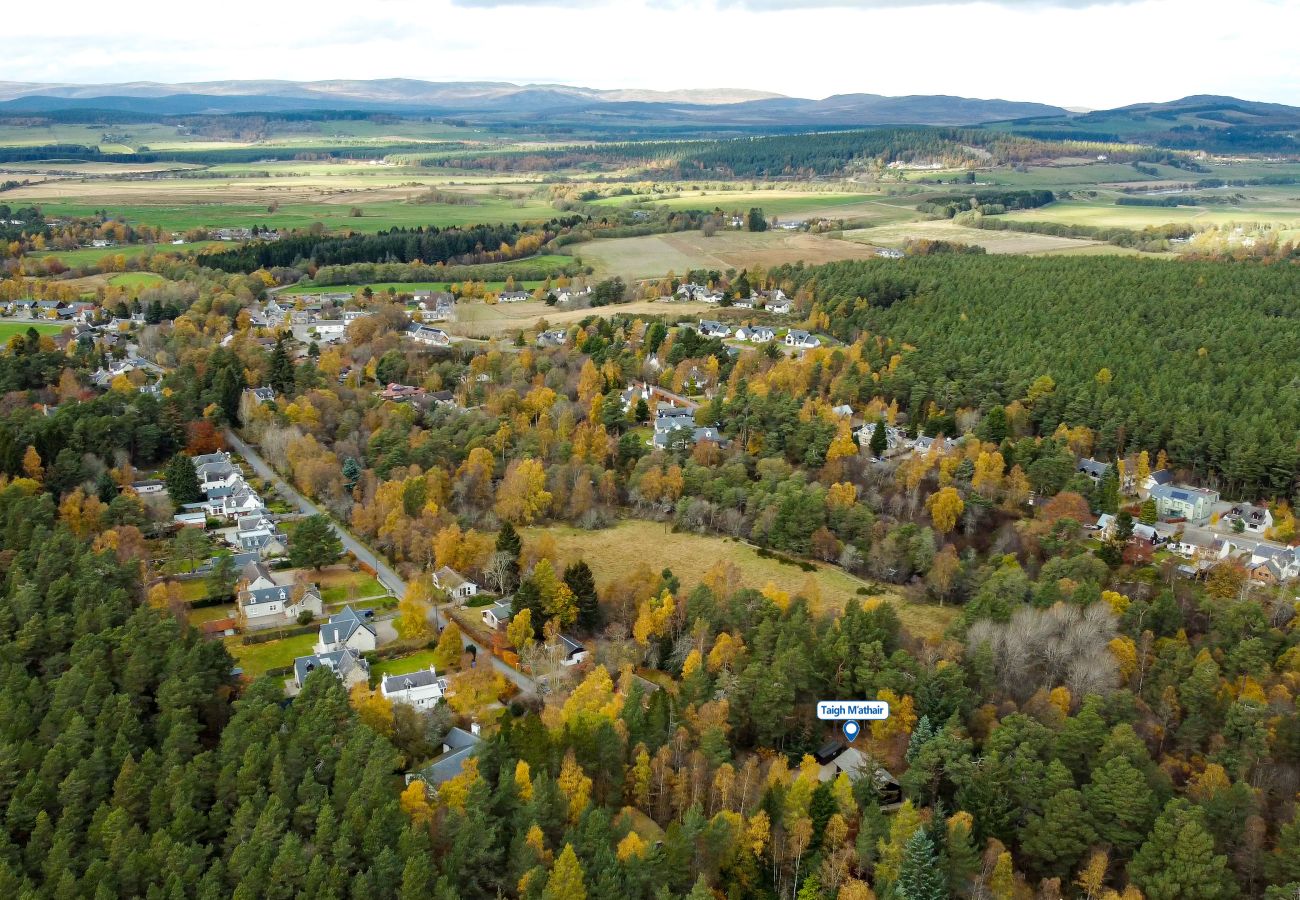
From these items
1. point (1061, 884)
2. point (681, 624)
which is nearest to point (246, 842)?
point (681, 624)

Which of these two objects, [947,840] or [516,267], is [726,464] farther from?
[516,267]

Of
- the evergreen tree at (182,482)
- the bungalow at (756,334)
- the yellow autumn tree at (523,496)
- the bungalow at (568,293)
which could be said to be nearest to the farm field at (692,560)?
the yellow autumn tree at (523,496)

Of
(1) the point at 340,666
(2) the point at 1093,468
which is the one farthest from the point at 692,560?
(2) the point at 1093,468

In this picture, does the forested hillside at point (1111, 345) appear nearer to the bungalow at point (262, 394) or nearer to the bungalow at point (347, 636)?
the bungalow at point (262, 394)

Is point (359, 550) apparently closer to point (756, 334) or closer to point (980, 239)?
point (756, 334)

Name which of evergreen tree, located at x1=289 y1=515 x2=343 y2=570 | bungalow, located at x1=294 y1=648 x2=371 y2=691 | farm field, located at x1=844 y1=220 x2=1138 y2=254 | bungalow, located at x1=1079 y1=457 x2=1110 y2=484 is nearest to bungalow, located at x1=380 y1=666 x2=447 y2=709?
bungalow, located at x1=294 y1=648 x2=371 y2=691

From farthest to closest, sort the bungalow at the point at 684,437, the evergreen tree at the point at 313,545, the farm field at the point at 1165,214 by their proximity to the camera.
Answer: the farm field at the point at 1165,214 < the bungalow at the point at 684,437 < the evergreen tree at the point at 313,545
